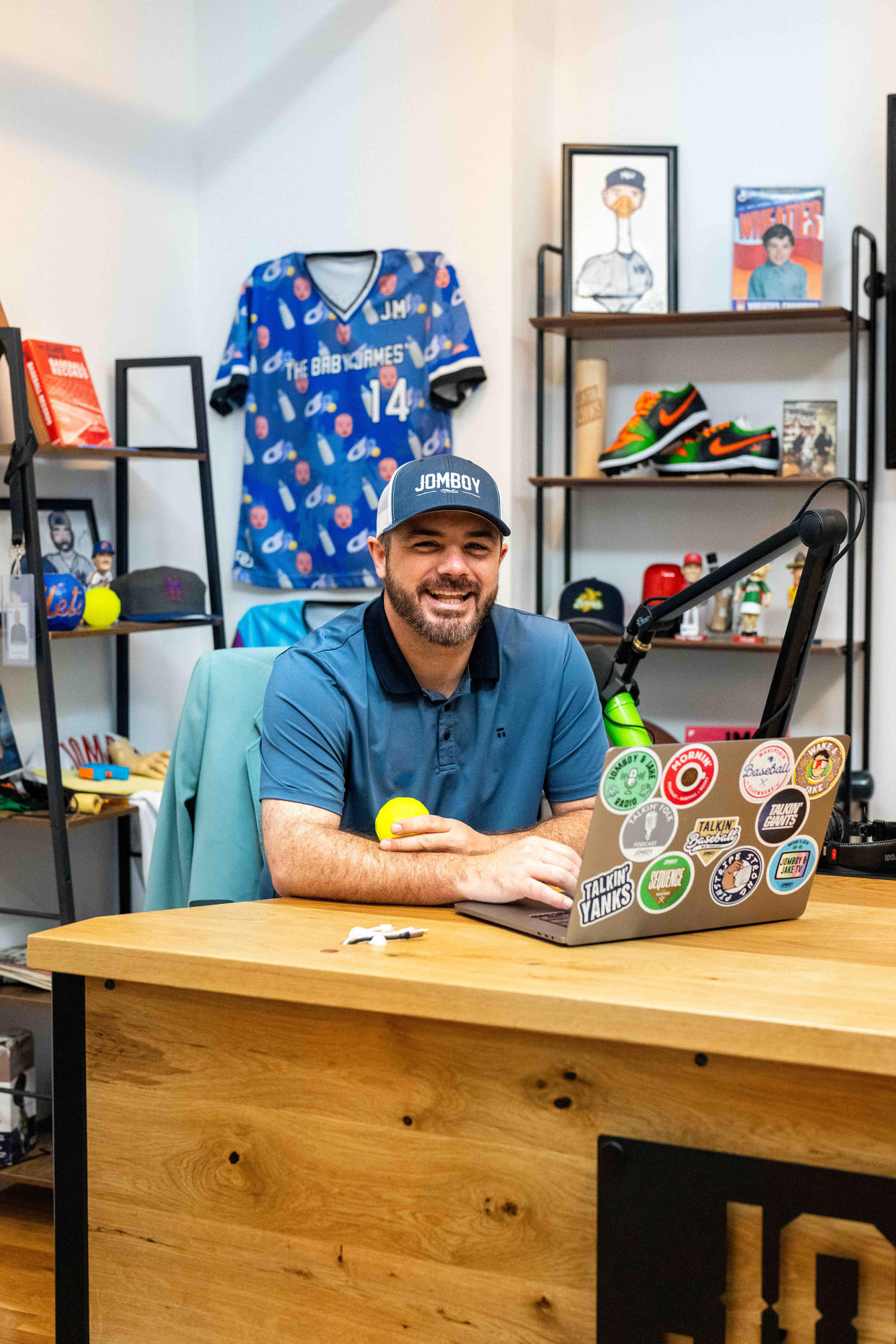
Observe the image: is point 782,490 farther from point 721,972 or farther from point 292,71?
point 721,972

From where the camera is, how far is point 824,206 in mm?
3258

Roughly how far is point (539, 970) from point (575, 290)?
2520 millimetres

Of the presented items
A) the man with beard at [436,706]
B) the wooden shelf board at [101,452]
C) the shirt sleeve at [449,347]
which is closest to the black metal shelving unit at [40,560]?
the wooden shelf board at [101,452]

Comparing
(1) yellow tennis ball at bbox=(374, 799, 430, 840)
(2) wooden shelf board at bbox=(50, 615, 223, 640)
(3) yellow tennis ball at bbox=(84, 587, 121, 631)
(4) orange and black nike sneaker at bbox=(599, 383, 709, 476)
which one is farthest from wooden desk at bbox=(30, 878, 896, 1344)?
(4) orange and black nike sneaker at bbox=(599, 383, 709, 476)

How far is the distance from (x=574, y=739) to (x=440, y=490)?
0.44 metres

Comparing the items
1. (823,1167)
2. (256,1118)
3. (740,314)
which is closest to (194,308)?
(740,314)

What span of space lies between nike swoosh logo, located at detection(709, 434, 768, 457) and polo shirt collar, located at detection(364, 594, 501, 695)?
1528 mm

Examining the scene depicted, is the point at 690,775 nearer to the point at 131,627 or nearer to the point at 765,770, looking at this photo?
the point at 765,770

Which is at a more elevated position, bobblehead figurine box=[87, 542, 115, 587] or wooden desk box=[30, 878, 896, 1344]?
bobblehead figurine box=[87, 542, 115, 587]

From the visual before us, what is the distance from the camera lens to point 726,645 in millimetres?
3123

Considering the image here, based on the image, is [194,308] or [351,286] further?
[194,308]

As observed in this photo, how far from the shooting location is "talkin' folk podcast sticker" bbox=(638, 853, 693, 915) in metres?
1.18

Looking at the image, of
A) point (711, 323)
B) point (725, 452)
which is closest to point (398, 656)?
point (725, 452)

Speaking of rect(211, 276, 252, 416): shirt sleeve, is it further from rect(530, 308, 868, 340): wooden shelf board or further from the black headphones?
the black headphones
